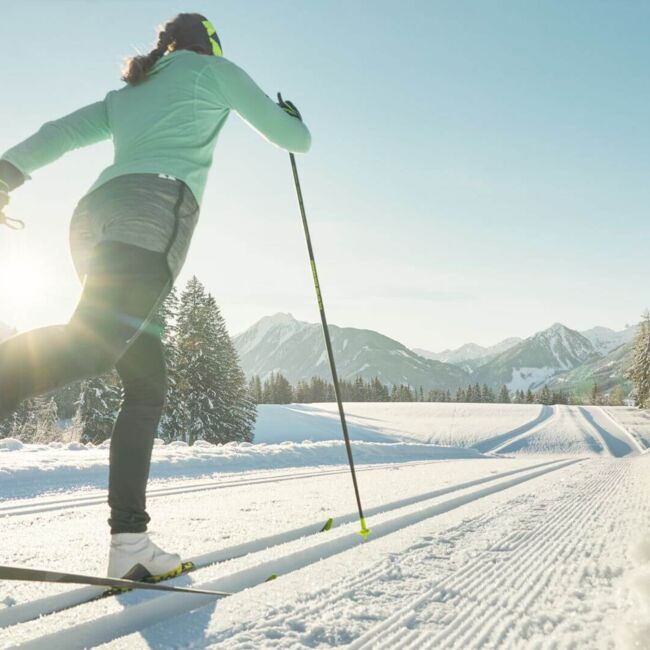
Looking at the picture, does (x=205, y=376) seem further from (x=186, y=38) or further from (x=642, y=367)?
(x=642, y=367)

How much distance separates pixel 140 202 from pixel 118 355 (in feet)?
1.67

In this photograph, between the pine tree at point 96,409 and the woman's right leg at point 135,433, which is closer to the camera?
the woman's right leg at point 135,433

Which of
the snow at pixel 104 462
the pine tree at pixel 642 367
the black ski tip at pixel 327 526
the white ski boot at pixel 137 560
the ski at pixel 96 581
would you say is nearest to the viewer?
the ski at pixel 96 581

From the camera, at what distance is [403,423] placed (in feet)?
125

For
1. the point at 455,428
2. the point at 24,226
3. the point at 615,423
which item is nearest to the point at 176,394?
the point at 455,428

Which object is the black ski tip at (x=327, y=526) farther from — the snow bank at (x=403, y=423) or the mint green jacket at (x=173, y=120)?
the snow bank at (x=403, y=423)

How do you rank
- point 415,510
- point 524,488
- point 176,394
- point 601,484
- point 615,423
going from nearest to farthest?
point 415,510
point 524,488
point 601,484
point 176,394
point 615,423

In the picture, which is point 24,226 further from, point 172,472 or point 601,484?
point 172,472

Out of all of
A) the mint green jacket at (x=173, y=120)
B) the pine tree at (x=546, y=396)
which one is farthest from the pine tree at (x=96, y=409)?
the pine tree at (x=546, y=396)

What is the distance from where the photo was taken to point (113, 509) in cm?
185

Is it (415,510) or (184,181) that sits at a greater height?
(184,181)

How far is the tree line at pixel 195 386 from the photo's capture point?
26.9m

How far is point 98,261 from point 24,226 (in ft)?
1.19

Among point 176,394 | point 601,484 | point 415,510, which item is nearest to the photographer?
point 415,510
